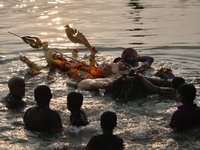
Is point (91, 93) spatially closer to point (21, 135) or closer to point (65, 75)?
point (65, 75)

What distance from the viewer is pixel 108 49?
1483cm

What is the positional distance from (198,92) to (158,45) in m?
5.68

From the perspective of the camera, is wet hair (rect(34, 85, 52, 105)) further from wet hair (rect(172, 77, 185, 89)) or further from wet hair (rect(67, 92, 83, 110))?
wet hair (rect(172, 77, 185, 89))

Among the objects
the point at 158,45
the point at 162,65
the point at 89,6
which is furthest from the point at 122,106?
the point at 89,6

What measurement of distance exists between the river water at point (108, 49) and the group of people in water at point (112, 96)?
0.55 feet

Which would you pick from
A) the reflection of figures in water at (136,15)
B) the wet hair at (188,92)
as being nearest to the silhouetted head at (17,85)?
the wet hair at (188,92)

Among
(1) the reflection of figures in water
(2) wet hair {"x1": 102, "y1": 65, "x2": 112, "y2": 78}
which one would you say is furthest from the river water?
(2) wet hair {"x1": 102, "y1": 65, "x2": 112, "y2": 78}

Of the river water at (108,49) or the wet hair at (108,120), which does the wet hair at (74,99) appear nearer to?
the river water at (108,49)

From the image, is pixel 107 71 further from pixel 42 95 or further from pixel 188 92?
pixel 188 92

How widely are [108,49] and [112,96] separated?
5591 mm

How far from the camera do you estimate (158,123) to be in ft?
26.0

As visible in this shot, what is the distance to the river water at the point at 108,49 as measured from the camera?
737 cm

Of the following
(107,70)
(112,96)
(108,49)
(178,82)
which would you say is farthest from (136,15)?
(178,82)

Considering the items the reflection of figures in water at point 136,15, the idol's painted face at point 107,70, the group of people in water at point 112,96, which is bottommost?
the group of people in water at point 112,96
